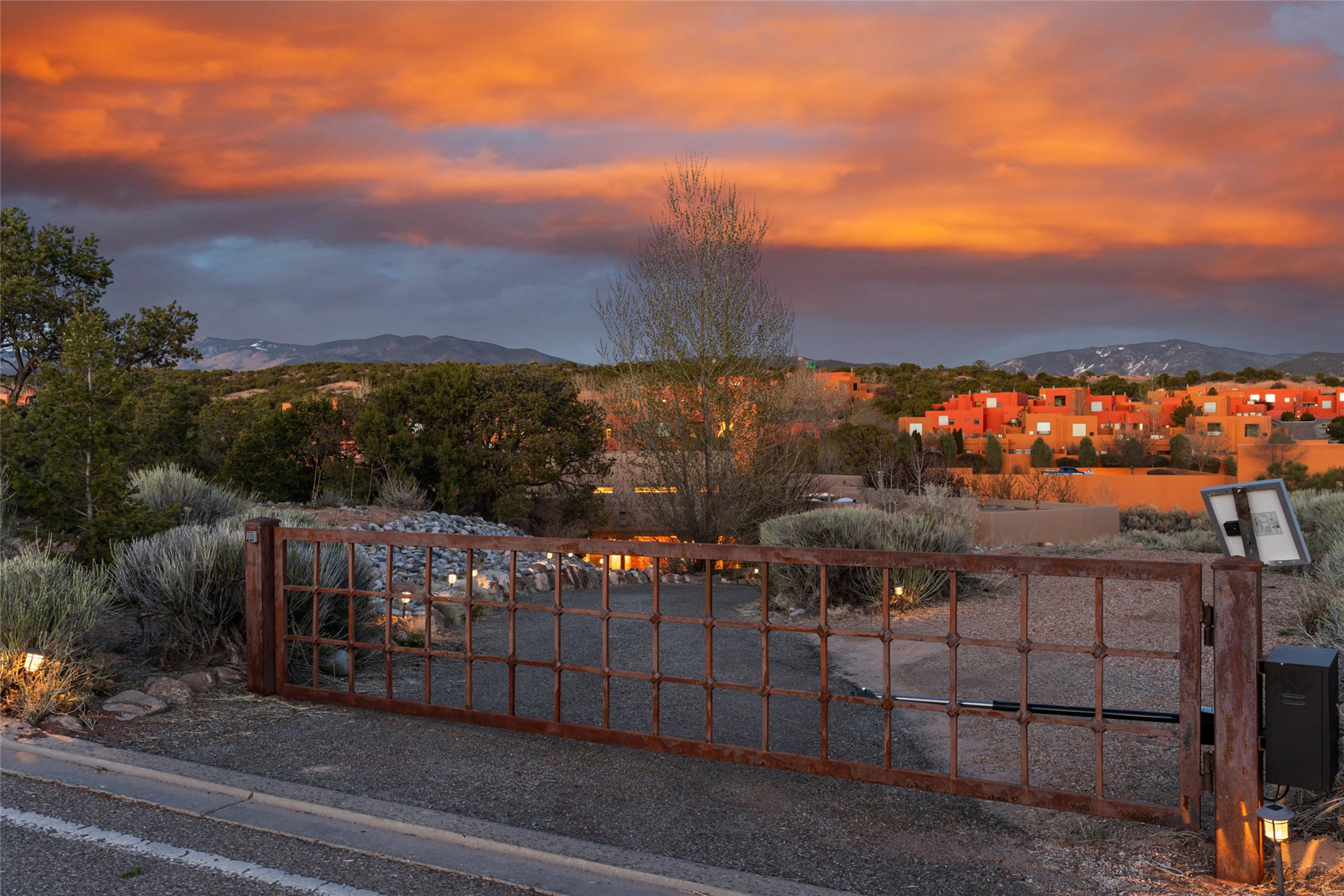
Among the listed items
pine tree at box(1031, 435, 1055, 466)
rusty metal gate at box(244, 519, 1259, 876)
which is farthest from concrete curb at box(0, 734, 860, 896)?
pine tree at box(1031, 435, 1055, 466)

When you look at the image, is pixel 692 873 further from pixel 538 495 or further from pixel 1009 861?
pixel 538 495

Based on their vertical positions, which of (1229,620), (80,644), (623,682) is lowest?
(623,682)

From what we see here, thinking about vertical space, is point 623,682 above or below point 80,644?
below

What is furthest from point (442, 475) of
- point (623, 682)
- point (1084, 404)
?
point (1084, 404)

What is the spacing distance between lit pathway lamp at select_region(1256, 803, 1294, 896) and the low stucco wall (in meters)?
17.4

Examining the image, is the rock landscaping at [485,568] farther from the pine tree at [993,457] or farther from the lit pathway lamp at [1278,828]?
the pine tree at [993,457]

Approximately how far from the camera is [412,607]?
898 centimetres

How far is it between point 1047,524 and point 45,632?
21507 millimetres

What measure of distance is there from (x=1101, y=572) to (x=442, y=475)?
19.9 meters

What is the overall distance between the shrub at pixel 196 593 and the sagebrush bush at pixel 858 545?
4580 mm

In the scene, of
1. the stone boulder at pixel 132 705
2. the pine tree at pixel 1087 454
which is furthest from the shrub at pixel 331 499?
the pine tree at pixel 1087 454

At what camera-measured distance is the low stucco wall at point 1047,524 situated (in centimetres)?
2141

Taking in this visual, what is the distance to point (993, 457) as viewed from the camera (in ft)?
148

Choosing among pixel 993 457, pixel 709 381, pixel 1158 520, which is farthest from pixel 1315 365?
pixel 709 381
